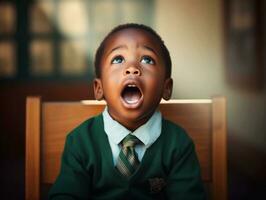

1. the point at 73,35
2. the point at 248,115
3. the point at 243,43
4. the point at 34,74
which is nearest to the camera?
the point at 73,35

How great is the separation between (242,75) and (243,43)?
0.32 feet

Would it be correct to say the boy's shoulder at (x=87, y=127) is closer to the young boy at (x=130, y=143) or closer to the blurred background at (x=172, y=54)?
the young boy at (x=130, y=143)

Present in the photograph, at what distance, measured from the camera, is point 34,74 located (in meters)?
1.30

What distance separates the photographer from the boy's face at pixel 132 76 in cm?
56

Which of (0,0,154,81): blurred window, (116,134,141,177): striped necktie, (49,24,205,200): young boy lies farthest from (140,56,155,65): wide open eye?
(0,0,154,81): blurred window

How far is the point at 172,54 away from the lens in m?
0.81

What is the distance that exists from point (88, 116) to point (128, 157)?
11cm

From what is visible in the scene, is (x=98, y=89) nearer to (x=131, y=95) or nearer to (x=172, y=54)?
(x=131, y=95)

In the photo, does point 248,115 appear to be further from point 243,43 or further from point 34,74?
point 34,74

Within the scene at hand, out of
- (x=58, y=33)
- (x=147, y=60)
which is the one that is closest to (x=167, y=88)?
(x=147, y=60)

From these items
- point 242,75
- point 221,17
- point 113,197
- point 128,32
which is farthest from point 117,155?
point 242,75

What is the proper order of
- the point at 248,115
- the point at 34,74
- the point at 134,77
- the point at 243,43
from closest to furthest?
the point at 134,77, the point at 248,115, the point at 243,43, the point at 34,74

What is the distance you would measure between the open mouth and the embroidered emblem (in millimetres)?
113

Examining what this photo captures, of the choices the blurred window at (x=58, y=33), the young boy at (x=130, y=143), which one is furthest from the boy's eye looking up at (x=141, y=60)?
the blurred window at (x=58, y=33)
